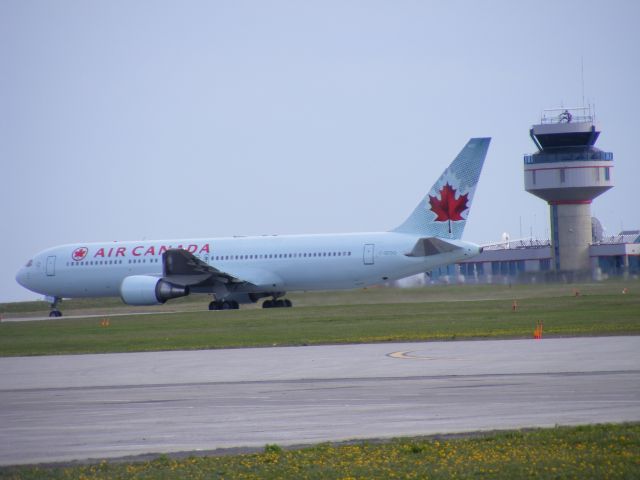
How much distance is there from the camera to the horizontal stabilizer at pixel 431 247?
164ft

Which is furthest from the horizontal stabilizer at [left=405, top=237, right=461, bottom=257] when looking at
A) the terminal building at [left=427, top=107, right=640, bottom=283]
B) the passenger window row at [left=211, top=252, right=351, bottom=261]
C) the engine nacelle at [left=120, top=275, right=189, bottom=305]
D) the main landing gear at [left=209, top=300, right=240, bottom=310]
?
the terminal building at [left=427, top=107, right=640, bottom=283]

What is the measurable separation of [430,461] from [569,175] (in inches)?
2980

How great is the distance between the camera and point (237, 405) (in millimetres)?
17344

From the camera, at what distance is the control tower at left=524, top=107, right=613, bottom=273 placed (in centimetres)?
8425

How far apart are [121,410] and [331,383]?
4.44m

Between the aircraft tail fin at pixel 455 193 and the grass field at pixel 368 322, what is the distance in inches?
149

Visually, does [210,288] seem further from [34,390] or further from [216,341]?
[34,390]

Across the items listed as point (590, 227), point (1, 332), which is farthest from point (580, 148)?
point (1, 332)

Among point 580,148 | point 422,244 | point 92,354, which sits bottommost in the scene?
point 92,354

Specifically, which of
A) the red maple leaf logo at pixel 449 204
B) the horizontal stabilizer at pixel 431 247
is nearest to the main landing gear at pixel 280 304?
the horizontal stabilizer at pixel 431 247

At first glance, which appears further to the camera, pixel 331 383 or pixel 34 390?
pixel 34 390

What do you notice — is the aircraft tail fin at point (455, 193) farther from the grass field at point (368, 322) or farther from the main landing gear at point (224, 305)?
the main landing gear at point (224, 305)

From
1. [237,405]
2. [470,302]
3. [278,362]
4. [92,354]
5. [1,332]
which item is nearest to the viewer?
[237,405]

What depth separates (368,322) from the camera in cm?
3869
